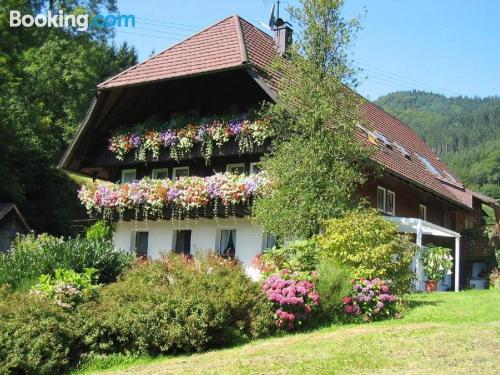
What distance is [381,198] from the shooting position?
24.3 meters

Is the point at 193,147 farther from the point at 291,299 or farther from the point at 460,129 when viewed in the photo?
the point at 460,129

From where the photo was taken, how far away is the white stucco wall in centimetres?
2092

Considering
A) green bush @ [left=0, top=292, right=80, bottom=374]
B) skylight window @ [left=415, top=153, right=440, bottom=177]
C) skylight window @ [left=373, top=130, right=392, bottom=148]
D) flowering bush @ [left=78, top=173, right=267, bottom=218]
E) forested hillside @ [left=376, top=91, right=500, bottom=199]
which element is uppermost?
forested hillside @ [left=376, top=91, right=500, bottom=199]

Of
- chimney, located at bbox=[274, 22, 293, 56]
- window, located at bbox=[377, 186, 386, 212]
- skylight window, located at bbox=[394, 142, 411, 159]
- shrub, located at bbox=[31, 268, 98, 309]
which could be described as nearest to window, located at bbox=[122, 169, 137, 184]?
chimney, located at bbox=[274, 22, 293, 56]

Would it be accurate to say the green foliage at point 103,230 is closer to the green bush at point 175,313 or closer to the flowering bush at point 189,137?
the flowering bush at point 189,137

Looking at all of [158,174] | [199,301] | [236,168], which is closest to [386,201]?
[236,168]

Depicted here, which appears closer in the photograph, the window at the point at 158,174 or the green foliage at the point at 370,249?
the green foliage at the point at 370,249

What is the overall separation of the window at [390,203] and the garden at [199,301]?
8675 millimetres

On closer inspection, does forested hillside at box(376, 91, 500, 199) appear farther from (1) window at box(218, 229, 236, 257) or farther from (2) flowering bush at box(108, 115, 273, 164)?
(2) flowering bush at box(108, 115, 273, 164)

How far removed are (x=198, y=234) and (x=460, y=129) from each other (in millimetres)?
88880

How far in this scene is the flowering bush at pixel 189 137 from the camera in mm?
20219

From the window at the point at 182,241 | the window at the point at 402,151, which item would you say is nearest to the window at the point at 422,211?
the window at the point at 402,151

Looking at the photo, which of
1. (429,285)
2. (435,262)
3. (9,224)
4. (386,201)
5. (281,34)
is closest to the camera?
(435,262)

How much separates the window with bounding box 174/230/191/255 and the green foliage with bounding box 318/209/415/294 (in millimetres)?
7895
